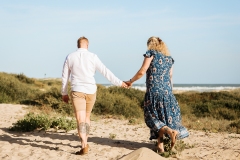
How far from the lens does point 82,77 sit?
6770mm

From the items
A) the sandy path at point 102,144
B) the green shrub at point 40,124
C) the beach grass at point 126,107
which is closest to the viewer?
the sandy path at point 102,144

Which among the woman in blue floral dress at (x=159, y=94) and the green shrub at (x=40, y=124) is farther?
the green shrub at (x=40, y=124)

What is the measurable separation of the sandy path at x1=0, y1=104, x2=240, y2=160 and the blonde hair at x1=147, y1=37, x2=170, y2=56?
2.05 m

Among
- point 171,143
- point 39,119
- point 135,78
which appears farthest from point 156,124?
point 39,119

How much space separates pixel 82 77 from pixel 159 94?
1455 millimetres

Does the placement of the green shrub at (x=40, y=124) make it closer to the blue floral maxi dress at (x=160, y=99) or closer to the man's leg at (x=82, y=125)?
the man's leg at (x=82, y=125)

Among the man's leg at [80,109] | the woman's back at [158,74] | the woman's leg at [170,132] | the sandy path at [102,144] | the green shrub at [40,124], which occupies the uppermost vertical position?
the woman's back at [158,74]

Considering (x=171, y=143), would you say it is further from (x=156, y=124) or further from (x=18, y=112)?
(x=18, y=112)

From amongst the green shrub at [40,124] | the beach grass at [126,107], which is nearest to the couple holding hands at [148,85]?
the green shrub at [40,124]

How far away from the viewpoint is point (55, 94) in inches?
679

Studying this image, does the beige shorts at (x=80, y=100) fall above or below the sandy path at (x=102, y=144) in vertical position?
above

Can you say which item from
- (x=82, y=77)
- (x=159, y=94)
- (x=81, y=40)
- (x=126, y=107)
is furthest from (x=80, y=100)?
(x=126, y=107)

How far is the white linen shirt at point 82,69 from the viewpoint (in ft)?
22.2

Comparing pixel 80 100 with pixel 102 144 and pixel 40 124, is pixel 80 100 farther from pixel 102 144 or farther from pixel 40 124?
pixel 40 124
